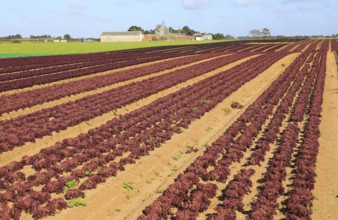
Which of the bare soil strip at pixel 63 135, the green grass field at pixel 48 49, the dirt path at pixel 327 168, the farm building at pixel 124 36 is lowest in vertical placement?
the dirt path at pixel 327 168

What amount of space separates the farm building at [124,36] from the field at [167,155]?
15583cm

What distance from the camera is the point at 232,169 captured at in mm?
13961

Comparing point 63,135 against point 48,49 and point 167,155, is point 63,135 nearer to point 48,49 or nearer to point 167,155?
point 167,155

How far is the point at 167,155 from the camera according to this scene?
15586 mm

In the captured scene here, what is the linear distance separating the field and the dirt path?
43 mm

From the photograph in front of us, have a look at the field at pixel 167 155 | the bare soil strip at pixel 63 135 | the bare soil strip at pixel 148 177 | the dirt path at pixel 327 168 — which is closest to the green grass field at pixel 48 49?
the field at pixel 167 155

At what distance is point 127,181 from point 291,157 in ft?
22.8

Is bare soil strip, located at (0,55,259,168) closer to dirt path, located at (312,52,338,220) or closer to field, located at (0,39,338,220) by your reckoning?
field, located at (0,39,338,220)

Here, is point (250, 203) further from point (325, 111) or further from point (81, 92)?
point (81, 92)

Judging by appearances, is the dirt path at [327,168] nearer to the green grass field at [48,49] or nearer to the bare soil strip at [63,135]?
the bare soil strip at [63,135]

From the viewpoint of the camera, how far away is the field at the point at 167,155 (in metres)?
→ 10.9

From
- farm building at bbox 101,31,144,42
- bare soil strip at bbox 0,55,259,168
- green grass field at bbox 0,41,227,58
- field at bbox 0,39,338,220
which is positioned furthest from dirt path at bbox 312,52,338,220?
farm building at bbox 101,31,144,42

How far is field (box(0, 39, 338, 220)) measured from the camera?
10898 millimetres

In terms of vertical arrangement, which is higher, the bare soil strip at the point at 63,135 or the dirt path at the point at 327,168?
the bare soil strip at the point at 63,135
